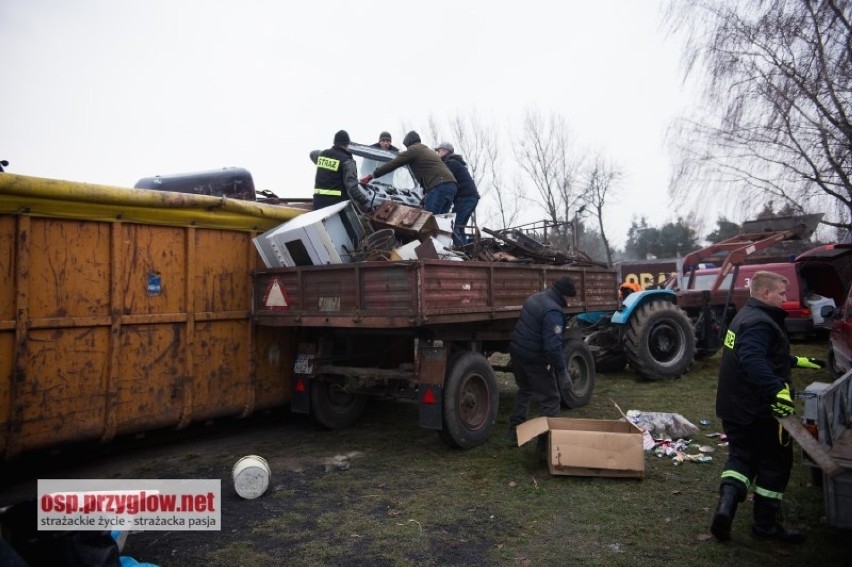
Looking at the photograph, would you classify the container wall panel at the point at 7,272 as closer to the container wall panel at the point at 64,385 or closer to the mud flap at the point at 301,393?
the container wall panel at the point at 64,385

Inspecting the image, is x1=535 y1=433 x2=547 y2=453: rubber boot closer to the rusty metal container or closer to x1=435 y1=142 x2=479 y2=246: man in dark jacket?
the rusty metal container

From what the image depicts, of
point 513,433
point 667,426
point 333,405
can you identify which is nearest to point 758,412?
point 667,426

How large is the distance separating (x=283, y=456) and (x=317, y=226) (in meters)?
2.21

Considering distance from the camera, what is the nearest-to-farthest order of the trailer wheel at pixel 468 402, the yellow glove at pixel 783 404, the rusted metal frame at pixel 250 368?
the yellow glove at pixel 783 404 → the trailer wheel at pixel 468 402 → the rusted metal frame at pixel 250 368

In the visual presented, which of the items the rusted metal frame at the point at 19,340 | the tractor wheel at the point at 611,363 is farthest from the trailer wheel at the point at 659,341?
Result: the rusted metal frame at the point at 19,340

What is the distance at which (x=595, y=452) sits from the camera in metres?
4.25

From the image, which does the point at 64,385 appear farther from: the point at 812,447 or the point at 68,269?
the point at 812,447

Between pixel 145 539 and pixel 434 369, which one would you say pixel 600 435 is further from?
pixel 145 539

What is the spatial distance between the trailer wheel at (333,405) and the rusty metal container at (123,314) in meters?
0.49

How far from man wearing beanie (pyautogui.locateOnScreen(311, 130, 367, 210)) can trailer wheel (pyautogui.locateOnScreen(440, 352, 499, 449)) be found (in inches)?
91.3

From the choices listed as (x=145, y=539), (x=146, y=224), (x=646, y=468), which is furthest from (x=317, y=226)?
(x=646, y=468)

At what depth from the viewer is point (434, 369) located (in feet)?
15.9

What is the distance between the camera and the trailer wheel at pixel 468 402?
488 cm

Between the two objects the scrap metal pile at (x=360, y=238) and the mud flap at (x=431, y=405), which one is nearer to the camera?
the mud flap at (x=431, y=405)
